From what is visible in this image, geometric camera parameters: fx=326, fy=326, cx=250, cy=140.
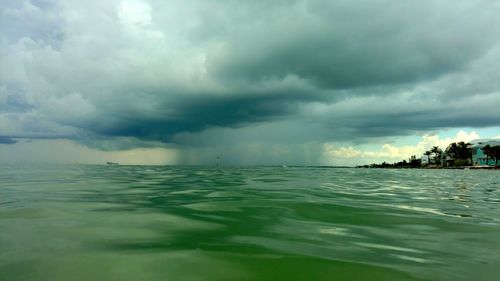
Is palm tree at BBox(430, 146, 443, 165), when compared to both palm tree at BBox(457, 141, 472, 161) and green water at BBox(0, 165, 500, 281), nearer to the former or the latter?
palm tree at BBox(457, 141, 472, 161)

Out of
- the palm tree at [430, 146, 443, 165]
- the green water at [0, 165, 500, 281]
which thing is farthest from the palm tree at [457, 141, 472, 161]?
the green water at [0, 165, 500, 281]

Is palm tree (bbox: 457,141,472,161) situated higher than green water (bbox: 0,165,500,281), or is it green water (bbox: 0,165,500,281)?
palm tree (bbox: 457,141,472,161)

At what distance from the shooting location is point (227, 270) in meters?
4.65

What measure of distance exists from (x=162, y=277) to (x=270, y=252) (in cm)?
199

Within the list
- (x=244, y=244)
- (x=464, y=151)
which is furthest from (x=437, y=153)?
(x=244, y=244)

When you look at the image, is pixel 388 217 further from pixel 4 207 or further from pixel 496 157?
pixel 496 157

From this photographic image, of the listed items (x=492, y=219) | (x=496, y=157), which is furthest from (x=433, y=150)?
(x=492, y=219)

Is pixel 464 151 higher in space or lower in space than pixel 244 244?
higher

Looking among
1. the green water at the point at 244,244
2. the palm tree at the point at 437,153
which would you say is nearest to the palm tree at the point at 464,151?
the palm tree at the point at 437,153

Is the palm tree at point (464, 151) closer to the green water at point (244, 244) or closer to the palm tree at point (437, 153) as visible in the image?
the palm tree at point (437, 153)

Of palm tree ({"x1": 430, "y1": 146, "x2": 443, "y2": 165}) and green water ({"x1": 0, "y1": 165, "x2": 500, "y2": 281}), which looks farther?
palm tree ({"x1": 430, "y1": 146, "x2": 443, "y2": 165})

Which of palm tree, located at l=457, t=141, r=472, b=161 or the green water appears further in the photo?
palm tree, located at l=457, t=141, r=472, b=161

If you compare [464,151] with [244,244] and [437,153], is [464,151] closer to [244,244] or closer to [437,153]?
[437,153]

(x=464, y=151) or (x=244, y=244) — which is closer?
(x=244, y=244)
